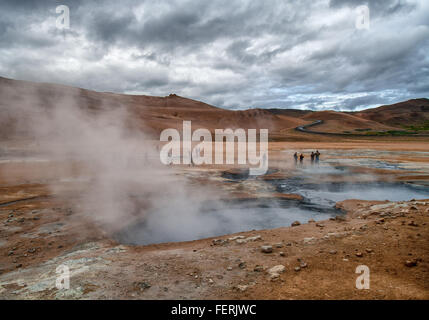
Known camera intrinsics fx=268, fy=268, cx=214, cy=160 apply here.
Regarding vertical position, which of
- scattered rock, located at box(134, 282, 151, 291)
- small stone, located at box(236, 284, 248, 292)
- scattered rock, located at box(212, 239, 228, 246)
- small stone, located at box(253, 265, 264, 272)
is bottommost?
scattered rock, located at box(212, 239, 228, 246)

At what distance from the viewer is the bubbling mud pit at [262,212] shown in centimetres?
680

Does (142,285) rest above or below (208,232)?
above

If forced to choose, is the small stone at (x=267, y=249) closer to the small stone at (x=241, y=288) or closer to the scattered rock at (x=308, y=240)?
the scattered rock at (x=308, y=240)

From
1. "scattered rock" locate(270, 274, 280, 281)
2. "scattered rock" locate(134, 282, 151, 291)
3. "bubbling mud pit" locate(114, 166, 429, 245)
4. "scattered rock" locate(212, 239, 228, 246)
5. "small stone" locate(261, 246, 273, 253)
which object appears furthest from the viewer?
"bubbling mud pit" locate(114, 166, 429, 245)

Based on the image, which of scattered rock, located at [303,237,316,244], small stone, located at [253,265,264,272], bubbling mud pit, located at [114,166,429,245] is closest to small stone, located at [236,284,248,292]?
small stone, located at [253,265,264,272]

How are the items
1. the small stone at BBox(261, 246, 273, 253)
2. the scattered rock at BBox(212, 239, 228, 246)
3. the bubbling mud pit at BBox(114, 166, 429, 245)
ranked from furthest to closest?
the bubbling mud pit at BBox(114, 166, 429, 245) → the scattered rock at BBox(212, 239, 228, 246) → the small stone at BBox(261, 246, 273, 253)

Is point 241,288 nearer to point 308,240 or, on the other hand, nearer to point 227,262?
point 227,262

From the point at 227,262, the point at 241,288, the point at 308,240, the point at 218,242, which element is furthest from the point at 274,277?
the point at 218,242

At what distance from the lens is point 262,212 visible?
8.59 metres

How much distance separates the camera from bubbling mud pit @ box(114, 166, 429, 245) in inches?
268

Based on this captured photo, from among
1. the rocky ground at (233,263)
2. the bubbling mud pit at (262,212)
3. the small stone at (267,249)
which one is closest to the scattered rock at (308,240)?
the rocky ground at (233,263)

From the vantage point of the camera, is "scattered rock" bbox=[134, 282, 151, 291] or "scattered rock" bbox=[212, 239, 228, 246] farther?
"scattered rock" bbox=[212, 239, 228, 246]

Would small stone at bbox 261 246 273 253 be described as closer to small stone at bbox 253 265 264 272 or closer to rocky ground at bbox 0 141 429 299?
rocky ground at bbox 0 141 429 299
